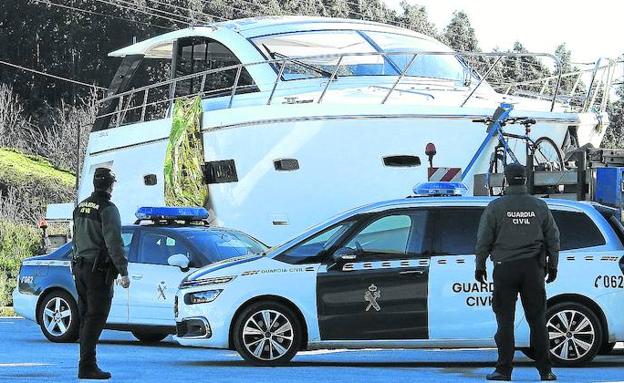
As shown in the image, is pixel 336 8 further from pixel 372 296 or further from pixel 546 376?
pixel 546 376

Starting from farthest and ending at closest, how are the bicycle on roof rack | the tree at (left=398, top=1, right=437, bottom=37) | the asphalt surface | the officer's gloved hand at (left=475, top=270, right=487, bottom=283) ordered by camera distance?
the tree at (left=398, top=1, right=437, bottom=37) < the bicycle on roof rack < the asphalt surface < the officer's gloved hand at (left=475, top=270, right=487, bottom=283)

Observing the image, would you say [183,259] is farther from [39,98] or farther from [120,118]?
[39,98]

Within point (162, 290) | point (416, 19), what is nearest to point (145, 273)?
point (162, 290)

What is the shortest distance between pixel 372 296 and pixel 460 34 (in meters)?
88.0

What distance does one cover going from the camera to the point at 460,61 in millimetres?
22359

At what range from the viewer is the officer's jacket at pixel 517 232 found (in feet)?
36.3

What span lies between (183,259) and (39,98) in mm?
58569

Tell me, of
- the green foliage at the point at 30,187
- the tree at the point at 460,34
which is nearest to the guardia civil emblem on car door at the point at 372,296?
the green foliage at the point at 30,187

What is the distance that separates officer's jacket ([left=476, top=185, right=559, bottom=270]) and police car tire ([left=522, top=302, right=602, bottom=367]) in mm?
1692

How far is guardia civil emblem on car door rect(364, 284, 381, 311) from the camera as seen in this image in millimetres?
12797

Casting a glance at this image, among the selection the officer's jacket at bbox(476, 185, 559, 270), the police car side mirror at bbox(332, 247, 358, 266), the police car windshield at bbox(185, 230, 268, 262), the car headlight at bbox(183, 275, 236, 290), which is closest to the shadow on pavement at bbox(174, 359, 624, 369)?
the car headlight at bbox(183, 275, 236, 290)

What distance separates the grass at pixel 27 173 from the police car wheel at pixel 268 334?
46.5 meters

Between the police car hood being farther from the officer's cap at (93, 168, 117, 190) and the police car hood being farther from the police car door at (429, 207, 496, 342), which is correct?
the officer's cap at (93, 168, 117, 190)

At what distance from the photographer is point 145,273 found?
1617 cm
